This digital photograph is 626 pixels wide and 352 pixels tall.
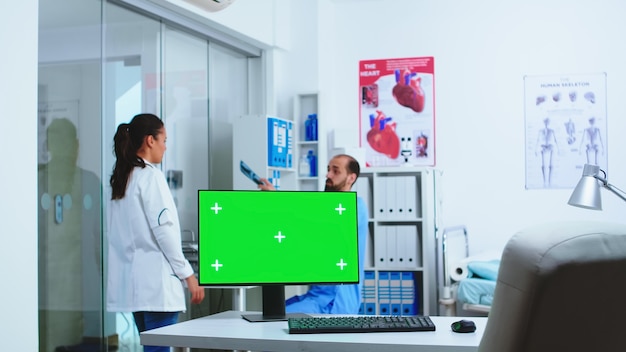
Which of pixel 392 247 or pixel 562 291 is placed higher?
pixel 562 291

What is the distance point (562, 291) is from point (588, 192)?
2688 millimetres

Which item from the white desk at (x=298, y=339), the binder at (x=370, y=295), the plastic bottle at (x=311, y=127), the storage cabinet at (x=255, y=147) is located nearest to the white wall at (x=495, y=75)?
the plastic bottle at (x=311, y=127)

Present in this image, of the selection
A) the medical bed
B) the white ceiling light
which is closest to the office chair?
the white ceiling light

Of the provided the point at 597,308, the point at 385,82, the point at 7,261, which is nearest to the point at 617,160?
the point at 385,82

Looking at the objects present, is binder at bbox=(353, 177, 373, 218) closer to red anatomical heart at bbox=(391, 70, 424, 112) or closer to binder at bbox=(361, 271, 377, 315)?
binder at bbox=(361, 271, 377, 315)

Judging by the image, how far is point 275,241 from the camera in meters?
2.85

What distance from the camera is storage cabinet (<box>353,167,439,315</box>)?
19.3ft

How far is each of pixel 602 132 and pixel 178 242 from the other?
4071mm

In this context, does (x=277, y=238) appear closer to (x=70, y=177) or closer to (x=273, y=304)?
(x=273, y=304)

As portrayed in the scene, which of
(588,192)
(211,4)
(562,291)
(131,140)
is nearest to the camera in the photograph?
(562,291)

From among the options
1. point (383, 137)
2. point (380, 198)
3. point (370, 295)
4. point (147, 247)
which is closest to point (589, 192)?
point (147, 247)

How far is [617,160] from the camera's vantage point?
20.4ft

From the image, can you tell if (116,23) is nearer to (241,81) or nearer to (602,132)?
(241,81)

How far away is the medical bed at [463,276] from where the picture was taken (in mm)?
5367
